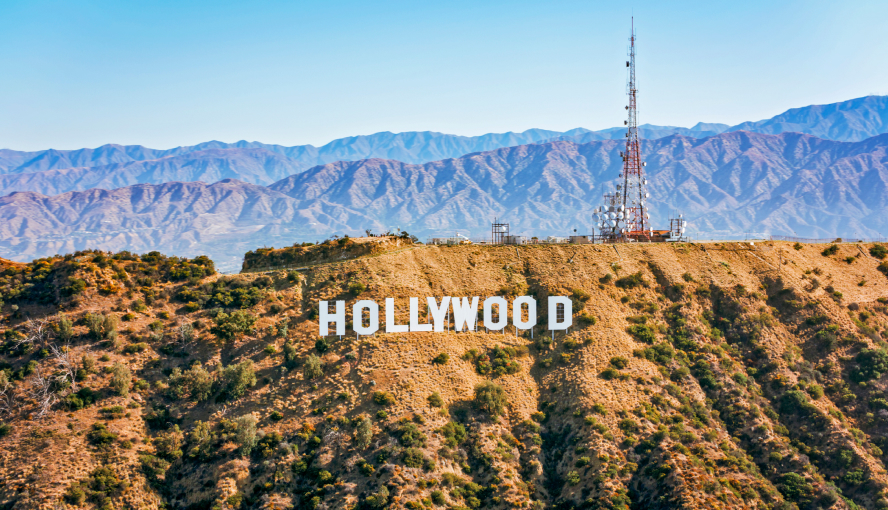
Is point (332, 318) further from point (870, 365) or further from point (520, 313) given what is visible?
point (870, 365)

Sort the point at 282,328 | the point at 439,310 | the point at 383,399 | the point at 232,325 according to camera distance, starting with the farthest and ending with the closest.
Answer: the point at 439,310, the point at 282,328, the point at 232,325, the point at 383,399

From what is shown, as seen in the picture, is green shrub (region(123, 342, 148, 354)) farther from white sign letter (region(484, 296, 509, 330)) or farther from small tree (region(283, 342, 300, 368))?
white sign letter (region(484, 296, 509, 330))

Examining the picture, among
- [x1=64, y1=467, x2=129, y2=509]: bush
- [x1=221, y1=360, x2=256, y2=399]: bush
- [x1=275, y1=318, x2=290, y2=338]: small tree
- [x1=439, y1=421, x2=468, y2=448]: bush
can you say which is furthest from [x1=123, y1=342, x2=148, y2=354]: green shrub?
[x1=439, y1=421, x2=468, y2=448]: bush

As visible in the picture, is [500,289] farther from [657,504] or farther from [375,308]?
[657,504]

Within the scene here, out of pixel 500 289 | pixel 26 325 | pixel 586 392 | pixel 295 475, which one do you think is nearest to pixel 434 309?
pixel 500 289

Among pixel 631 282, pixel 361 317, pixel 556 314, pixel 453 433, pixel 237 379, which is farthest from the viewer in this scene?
pixel 631 282

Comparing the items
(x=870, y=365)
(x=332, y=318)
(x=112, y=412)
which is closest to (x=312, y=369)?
(x=332, y=318)
